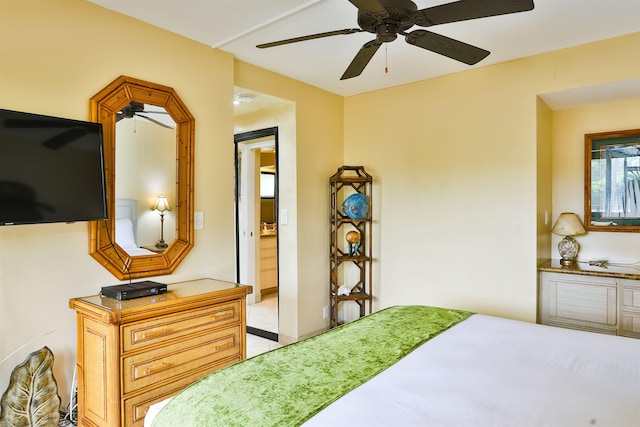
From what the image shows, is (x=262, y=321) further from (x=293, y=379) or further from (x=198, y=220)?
(x=293, y=379)

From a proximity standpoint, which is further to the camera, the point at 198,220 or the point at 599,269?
the point at 599,269

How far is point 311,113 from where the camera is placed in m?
3.95

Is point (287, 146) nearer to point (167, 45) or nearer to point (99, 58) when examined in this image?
point (167, 45)

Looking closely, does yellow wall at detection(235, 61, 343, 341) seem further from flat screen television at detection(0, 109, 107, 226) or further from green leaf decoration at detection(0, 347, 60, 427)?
green leaf decoration at detection(0, 347, 60, 427)

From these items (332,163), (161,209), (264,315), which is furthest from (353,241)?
(161,209)

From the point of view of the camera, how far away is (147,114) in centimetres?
260

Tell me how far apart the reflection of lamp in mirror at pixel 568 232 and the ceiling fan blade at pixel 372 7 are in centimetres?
259

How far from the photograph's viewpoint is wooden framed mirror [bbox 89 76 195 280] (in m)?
2.36

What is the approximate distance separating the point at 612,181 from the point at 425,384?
302 cm

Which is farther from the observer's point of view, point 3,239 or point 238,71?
point 238,71

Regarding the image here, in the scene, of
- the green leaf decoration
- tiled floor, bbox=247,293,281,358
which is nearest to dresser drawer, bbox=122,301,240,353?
the green leaf decoration

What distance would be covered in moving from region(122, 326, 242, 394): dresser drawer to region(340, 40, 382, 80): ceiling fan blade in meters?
1.79

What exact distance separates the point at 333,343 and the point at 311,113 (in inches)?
105

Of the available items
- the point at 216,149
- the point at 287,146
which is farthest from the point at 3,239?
the point at 287,146
